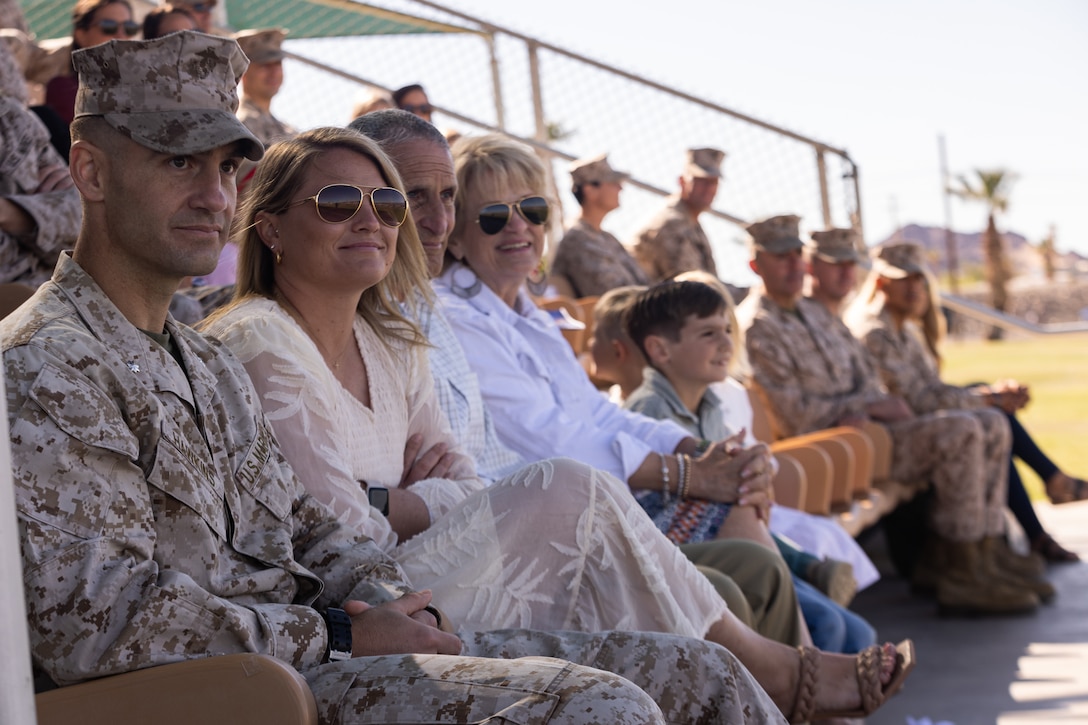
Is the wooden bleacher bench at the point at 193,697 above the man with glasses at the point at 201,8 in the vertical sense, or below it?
below

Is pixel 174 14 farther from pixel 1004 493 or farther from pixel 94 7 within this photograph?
pixel 1004 493

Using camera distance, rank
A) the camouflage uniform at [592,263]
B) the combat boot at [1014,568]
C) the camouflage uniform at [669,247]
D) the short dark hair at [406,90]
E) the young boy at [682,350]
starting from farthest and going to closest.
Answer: the camouflage uniform at [669,247], the camouflage uniform at [592,263], the combat boot at [1014,568], the short dark hair at [406,90], the young boy at [682,350]

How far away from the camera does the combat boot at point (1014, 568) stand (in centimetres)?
691

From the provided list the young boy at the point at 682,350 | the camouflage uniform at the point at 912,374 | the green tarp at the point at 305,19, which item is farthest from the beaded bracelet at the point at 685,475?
the green tarp at the point at 305,19

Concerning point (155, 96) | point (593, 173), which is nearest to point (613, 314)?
point (155, 96)

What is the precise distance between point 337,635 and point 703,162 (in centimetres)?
666

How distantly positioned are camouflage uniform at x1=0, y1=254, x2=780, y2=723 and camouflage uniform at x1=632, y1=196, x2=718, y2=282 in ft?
19.8

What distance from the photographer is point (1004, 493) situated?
7.46m

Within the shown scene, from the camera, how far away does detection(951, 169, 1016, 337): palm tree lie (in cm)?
3975

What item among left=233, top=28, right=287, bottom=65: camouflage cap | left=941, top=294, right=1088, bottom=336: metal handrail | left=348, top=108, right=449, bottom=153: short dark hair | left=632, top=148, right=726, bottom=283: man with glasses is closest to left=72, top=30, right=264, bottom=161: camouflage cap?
left=348, top=108, right=449, bottom=153: short dark hair

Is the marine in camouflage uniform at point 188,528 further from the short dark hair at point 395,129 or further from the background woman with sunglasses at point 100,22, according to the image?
the background woman with sunglasses at point 100,22

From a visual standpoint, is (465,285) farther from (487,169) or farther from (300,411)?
(300,411)

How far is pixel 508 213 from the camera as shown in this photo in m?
3.63

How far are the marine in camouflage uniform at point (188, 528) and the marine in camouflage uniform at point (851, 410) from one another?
4.66 m
